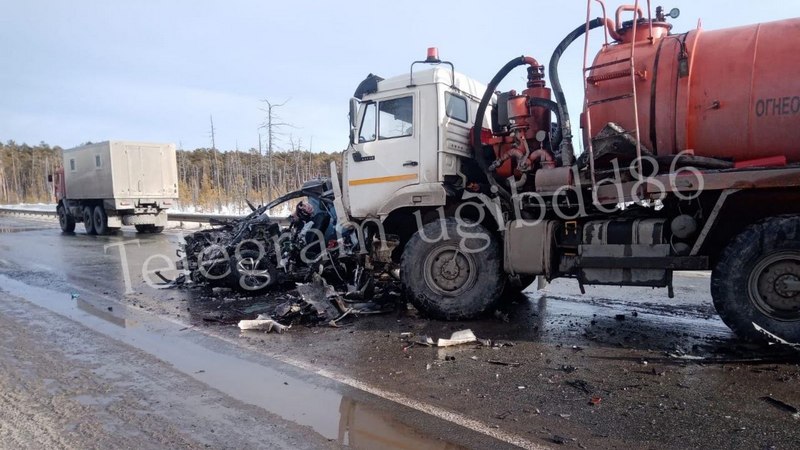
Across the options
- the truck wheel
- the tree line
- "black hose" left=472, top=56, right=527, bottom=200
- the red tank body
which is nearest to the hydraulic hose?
"black hose" left=472, top=56, right=527, bottom=200

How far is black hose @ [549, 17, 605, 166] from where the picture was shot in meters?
5.77

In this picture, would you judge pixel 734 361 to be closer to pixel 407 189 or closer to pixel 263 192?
pixel 407 189

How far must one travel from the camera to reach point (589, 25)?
18.4 feet

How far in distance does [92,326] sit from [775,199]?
7290mm

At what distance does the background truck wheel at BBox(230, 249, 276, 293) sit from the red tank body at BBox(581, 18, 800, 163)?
514 centimetres

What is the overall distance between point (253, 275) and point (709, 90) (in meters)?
6.36

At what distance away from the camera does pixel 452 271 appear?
622 centimetres

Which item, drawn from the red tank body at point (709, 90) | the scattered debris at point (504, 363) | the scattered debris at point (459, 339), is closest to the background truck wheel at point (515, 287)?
the scattered debris at point (459, 339)

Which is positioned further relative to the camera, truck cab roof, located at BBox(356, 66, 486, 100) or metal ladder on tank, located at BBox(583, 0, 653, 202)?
truck cab roof, located at BBox(356, 66, 486, 100)

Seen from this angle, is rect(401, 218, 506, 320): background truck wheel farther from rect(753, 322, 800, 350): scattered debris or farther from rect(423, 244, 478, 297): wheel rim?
rect(753, 322, 800, 350): scattered debris

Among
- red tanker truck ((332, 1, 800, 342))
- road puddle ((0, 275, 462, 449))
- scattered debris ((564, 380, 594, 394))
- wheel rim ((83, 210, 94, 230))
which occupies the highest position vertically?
red tanker truck ((332, 1, 800, 342))

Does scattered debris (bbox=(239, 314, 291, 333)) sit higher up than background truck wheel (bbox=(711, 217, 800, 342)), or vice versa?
background truck wheel (bbox=(711, 217, 800, 342))

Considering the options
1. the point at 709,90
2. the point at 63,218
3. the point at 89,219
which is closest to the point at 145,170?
the point at 89,219

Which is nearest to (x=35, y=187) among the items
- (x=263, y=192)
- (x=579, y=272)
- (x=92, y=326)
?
(x=263, y=192)
